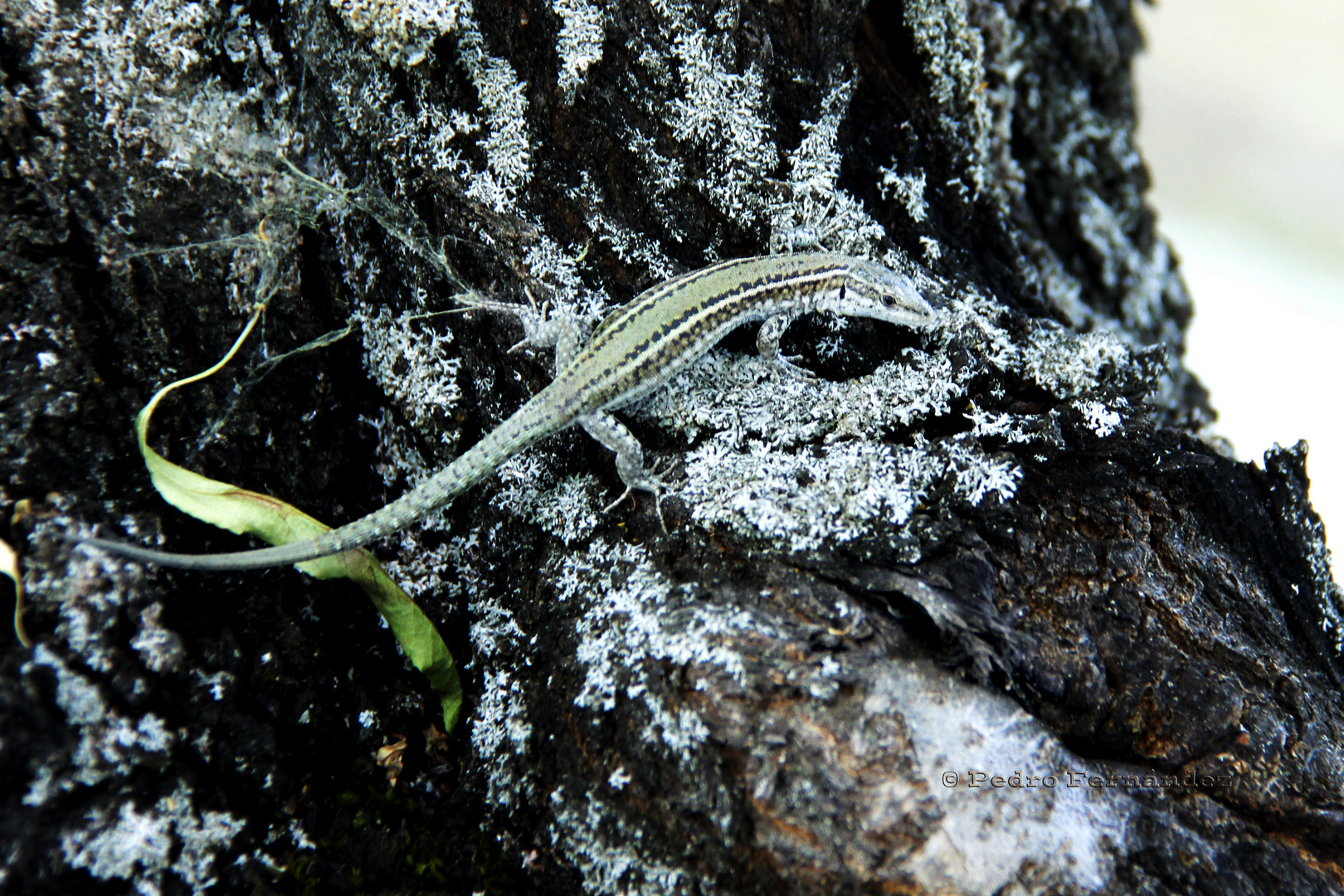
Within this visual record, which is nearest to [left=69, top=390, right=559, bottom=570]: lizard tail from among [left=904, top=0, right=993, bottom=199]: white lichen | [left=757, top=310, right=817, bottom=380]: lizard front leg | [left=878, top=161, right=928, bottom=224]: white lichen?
[left=757, top=310, right=817, bottom=380]: lizard front leg

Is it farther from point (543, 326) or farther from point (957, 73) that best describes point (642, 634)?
point (957, 73)

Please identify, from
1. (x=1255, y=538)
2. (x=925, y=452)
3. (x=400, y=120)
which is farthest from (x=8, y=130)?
(x=1255, y=538)

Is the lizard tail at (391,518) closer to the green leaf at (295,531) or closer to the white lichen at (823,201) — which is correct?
the green leaf at (295,531)

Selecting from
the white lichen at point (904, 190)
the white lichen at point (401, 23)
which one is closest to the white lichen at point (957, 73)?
the white lichen at point (904, 190)

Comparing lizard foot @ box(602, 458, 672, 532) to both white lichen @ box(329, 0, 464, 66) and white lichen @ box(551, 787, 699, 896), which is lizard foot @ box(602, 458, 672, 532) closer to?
white lichen @ box(551, 787, 699, 896)

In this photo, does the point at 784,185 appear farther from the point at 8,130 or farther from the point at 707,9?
the point at 8,130
